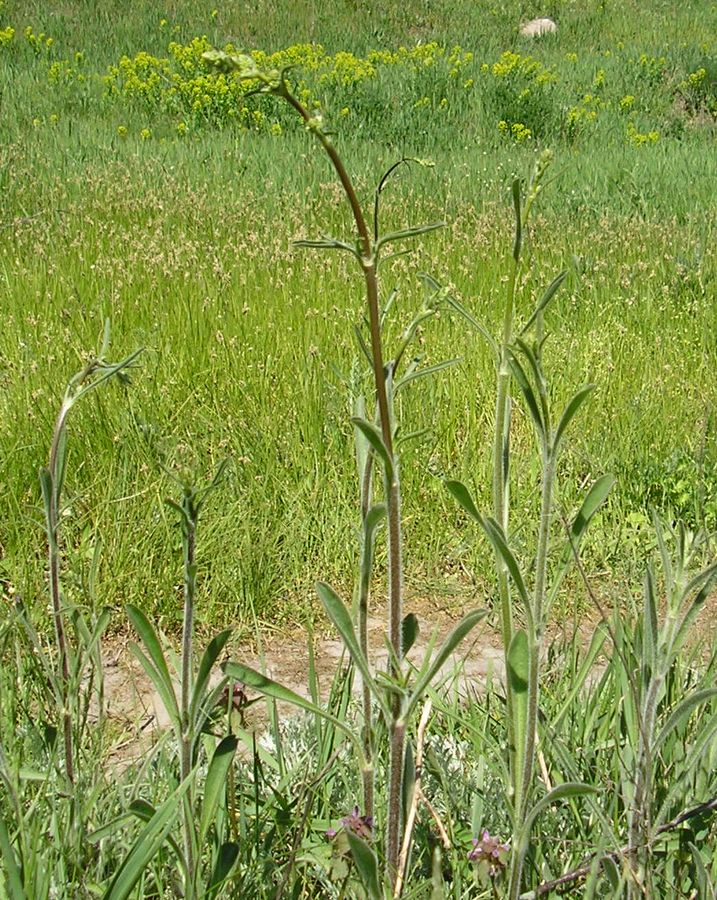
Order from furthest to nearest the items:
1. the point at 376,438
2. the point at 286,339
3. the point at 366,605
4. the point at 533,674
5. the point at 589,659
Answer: the point at 286,339
the point at 589,659
the point at 366,605
the point at 533,674
the point at 376,438

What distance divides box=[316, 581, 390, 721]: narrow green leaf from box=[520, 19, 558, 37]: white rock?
1476cm

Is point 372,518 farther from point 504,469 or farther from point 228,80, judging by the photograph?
point 228,80

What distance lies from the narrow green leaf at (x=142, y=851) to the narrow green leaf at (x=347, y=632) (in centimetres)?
24

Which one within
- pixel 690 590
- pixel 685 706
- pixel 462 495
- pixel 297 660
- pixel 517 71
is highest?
pixel 517 71

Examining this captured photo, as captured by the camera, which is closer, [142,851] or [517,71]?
[142,851]

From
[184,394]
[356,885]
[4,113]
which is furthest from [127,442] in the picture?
[4,113]

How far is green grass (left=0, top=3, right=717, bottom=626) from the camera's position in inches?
114

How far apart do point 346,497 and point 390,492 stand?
2031mm

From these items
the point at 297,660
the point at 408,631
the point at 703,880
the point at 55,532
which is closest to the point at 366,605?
the point at 408,631

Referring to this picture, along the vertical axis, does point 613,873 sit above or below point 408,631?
below

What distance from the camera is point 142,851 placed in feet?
3.78

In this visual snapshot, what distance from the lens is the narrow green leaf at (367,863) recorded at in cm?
106

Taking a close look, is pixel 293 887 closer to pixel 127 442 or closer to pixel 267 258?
pixel 127 442

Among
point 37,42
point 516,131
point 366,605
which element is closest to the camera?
point 366,605
